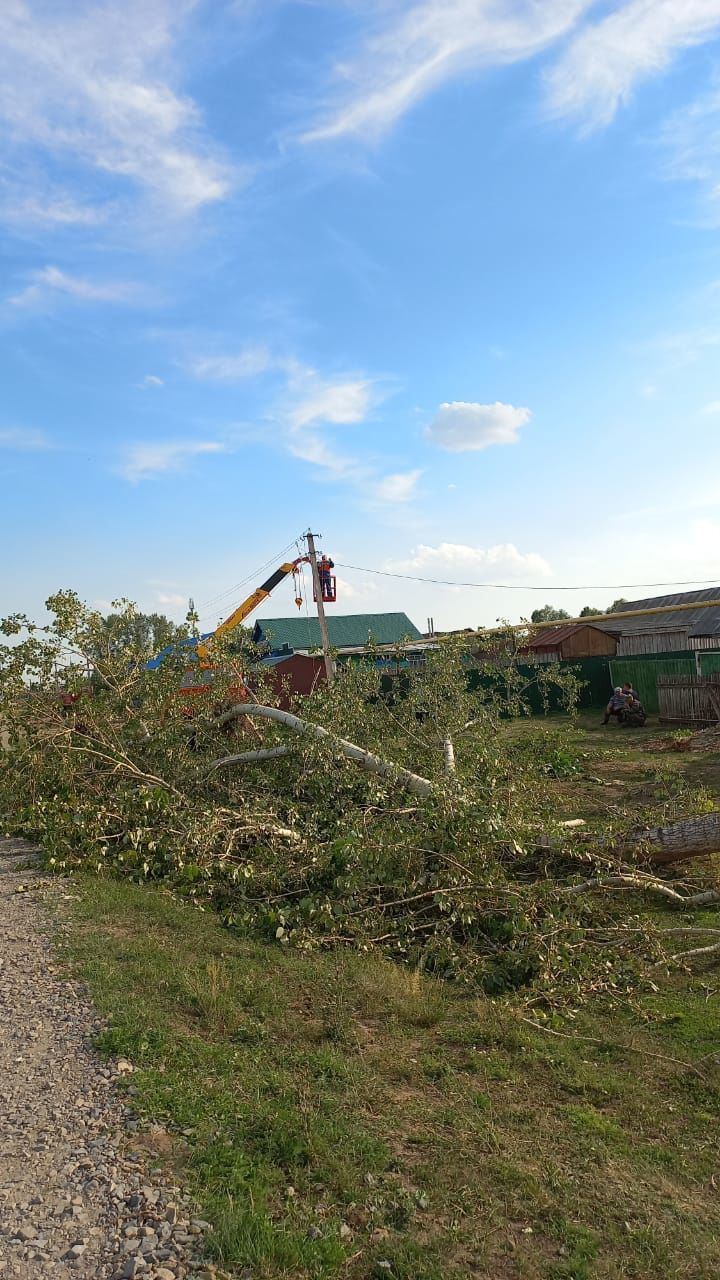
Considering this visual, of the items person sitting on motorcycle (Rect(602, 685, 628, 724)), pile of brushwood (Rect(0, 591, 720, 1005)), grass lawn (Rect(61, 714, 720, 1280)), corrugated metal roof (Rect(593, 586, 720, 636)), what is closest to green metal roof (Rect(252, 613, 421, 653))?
Result: corrugated metal roof (Rect(593, 586, 720, 636))

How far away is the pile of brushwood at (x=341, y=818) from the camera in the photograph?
227 inches

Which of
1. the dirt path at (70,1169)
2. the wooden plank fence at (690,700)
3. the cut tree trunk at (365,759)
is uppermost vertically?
the cut tree trunk at (365,759)

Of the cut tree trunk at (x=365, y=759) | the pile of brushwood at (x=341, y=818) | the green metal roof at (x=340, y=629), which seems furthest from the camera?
the green metal roof at (x=340, y=629)

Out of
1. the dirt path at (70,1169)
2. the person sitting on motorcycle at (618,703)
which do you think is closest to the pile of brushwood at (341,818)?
the dirt path at (70,1169)

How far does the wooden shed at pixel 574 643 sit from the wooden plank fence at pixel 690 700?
1341 cm

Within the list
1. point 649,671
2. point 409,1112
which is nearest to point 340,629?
point 649,671

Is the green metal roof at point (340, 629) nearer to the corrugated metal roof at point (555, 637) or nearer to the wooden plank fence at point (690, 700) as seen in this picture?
the corrugated metal roof at point (555, 637)

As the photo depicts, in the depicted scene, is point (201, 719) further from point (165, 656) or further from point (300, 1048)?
point (300, 1048)

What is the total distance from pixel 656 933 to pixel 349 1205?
3.35m

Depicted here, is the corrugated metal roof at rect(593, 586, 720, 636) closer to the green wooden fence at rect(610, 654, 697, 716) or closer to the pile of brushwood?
the green wooden fence at rect(610, 654, 697, 716)

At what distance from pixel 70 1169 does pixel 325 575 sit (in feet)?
72.3

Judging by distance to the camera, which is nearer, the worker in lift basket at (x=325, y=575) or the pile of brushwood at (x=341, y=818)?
the pile of brushwood at (x=341, y=818)

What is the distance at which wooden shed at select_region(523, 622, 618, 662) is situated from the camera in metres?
33.4

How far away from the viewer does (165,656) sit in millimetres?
8836
